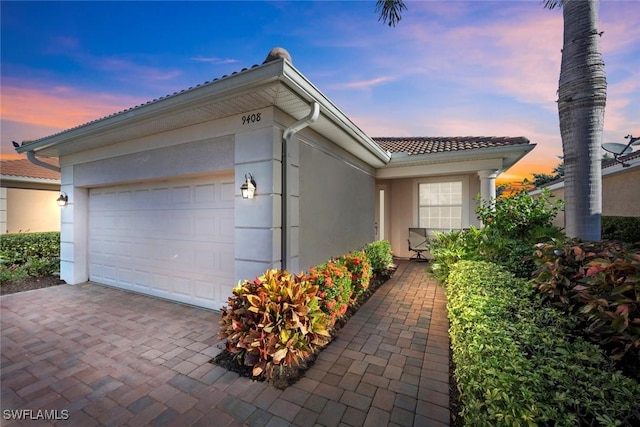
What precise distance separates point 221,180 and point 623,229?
943cm

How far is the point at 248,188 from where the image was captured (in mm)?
3736

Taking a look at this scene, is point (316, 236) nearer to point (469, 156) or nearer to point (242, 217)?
point (242, 217)

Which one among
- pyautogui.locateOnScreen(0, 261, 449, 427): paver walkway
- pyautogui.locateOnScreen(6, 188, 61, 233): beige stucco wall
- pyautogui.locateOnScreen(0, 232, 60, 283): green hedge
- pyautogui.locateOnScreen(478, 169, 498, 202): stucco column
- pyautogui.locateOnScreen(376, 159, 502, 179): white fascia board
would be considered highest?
pyautogui.locateOnScreen(376, 159, 502, 179): white fascia board

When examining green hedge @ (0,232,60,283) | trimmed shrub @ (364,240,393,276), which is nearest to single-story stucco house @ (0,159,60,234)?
green hedge @ (0,232,60,283)

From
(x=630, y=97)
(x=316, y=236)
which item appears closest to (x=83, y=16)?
(x=316, y=236)

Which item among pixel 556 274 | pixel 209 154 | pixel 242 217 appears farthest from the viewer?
pixel 209 154

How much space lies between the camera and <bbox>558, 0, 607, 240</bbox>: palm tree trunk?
3225 mm

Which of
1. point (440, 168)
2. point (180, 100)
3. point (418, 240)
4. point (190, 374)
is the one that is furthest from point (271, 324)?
point (418, 240)

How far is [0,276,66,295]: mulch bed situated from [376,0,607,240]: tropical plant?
34.4 feet

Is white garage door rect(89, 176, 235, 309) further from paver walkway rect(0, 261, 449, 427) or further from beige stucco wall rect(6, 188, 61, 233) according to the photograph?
beige stucco wall rect(6, 188, 61, 233)

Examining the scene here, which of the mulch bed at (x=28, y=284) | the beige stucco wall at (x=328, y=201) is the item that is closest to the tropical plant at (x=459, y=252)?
the beige stucco wall at (x=328, y=201)

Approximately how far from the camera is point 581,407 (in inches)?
49.1

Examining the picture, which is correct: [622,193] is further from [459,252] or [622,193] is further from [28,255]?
[28,255]

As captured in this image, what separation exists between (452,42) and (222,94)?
502cm
